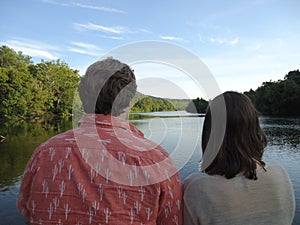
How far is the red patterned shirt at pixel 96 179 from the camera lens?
1136 mm

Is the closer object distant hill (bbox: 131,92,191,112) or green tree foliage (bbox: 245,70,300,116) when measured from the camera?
distant hill (bbox: 131,92,191,112)

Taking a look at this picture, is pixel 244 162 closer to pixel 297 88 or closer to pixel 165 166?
pixel 165 166

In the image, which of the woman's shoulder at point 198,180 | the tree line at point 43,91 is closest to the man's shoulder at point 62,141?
the woman's shoulder at point 198,180

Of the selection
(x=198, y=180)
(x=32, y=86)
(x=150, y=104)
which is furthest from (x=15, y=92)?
(x=198, y=180)

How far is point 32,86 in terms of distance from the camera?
161 feet

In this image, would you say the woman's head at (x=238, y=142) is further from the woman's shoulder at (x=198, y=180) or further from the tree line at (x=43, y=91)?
the tree line at (x=43, y=91)

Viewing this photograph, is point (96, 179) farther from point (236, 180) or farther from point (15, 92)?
point (15, 92)

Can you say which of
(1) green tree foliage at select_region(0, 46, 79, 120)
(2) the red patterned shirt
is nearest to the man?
(2) the red patterned shirt

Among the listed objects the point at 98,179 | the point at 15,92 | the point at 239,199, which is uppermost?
the point at 15,92

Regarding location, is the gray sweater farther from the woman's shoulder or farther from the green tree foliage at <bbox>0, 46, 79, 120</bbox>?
the green tree foliage at <bbox>0, 46, 79, 120</bbox>

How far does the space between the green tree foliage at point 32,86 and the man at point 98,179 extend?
41.9 m

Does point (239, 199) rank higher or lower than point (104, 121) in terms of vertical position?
lower

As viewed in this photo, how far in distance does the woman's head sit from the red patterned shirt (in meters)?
0.36

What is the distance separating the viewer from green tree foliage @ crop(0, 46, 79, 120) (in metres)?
43.9
